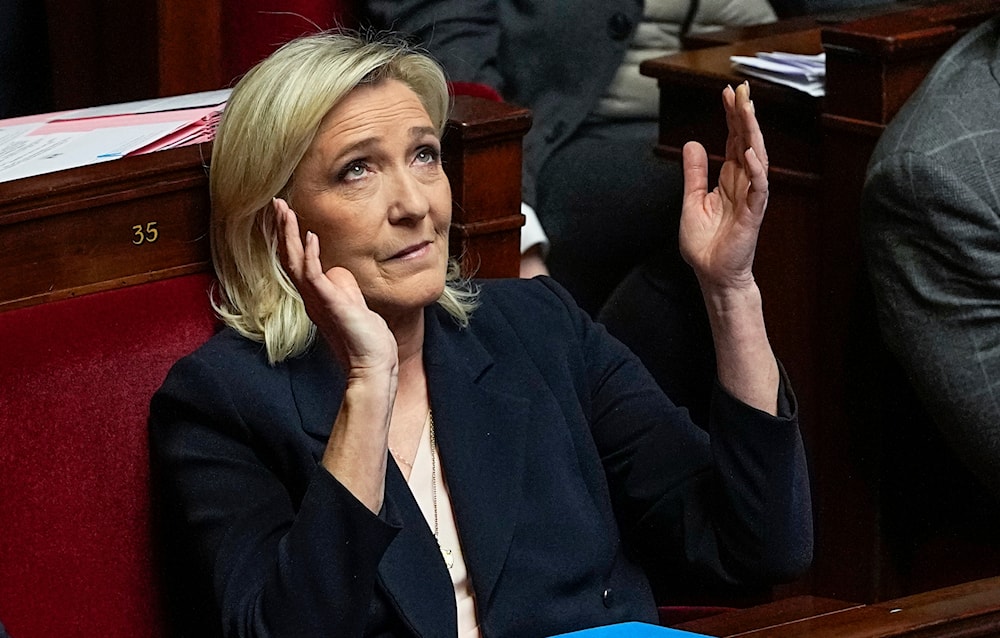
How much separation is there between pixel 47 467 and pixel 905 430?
1294 mm

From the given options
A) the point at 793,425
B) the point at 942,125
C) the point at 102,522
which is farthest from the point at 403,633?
the point at 942,125

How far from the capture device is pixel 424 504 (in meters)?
1.64

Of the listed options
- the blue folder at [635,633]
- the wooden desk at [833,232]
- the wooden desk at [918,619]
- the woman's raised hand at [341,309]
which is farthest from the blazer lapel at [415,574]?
the wooden desk at [833,232]

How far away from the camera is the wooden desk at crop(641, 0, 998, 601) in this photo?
2254 mm

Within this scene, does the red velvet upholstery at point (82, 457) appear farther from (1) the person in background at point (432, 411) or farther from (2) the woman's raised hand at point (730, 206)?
(2) the woman's raised hand at point (730, 206)

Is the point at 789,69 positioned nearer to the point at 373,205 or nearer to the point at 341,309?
the point at 373,205

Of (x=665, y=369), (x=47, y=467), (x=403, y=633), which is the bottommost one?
(x=665, y=369)

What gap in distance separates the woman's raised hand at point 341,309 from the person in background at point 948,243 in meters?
0.89

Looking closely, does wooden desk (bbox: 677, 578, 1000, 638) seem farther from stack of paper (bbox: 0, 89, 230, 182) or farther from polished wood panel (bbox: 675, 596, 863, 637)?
stack of paper (bbox: 0, 89, 230, 182)

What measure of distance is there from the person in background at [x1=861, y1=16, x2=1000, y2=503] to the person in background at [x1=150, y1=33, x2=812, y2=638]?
0.47 m

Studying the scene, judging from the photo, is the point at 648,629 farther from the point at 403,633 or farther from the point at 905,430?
the point at 905,430

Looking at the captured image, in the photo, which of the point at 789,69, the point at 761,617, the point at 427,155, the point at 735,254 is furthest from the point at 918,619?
the point at 789,69

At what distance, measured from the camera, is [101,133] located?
1.79 m

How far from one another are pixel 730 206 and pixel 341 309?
1.53 feet
